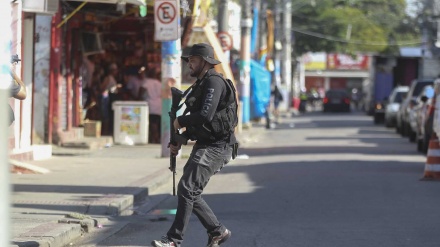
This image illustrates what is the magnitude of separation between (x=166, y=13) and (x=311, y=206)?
739cm

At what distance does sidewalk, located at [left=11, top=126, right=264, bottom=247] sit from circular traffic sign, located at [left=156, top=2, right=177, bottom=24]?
9.17 ft

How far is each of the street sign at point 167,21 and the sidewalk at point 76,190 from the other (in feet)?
8.18

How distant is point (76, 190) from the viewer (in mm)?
15328

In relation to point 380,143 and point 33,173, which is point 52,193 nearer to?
point 33,173

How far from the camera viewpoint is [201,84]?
9719mm

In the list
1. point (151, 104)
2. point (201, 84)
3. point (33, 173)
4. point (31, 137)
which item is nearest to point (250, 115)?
point (151, 104)

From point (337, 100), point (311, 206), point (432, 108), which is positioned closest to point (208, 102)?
point (311, 206)

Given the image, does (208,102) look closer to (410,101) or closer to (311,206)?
(311,206)

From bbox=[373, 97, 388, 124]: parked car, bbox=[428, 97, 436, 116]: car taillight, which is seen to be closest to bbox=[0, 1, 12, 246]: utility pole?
bbox=[428, 97, 436, 116]: car taillight

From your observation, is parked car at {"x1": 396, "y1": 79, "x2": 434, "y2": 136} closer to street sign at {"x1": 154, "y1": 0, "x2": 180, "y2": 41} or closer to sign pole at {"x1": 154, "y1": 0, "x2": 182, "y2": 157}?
sign pole at {"x1": 154, "y1": 0, "x2": 182, "y2": 157}

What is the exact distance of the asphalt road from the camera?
11.2 m

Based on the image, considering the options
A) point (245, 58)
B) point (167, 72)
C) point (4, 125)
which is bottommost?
point (4, 125)

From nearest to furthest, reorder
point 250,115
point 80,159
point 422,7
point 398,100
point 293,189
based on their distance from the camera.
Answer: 1. point 293,189
2. point 80,159
3. point 398,100
4. point 250,115
5. point 422,7

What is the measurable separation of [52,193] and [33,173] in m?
2.98
